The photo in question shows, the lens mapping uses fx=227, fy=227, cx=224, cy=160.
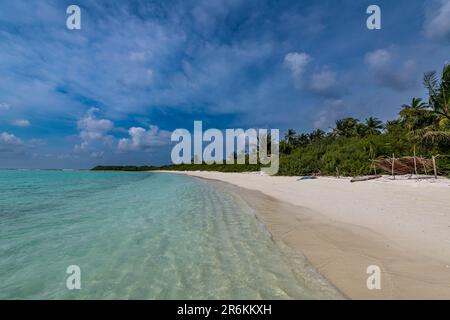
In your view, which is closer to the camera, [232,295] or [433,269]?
[232,295]

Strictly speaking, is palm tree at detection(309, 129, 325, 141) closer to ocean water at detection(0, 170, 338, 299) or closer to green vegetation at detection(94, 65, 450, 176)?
green vegetation at detection(94, 65, 450, 176)

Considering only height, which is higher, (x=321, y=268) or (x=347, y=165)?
(x=347, y=165)

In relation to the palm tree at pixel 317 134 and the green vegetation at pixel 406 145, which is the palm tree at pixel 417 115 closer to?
the green vegetation at pixel 406 145

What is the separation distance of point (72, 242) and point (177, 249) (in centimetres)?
246

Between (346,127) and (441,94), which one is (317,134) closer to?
(346,127)

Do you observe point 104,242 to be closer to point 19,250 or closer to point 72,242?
point 72,242

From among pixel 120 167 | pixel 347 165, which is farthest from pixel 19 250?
pixel 120 167

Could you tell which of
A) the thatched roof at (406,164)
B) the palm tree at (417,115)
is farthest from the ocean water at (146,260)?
the palm tree at (417,115)

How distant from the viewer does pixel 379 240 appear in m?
4.52

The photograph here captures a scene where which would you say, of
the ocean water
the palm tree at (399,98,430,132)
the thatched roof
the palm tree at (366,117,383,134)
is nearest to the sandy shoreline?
the ocean water

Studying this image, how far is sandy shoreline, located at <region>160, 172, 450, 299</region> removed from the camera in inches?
114

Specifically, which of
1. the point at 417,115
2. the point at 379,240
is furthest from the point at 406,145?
the point at 379,240
